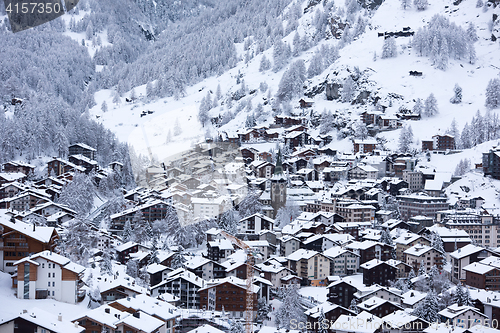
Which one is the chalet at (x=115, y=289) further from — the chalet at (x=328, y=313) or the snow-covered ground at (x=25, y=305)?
the chalet at (x=328, y=313)

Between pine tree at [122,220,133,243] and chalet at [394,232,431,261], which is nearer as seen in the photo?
chalet at [394,232,431,261]

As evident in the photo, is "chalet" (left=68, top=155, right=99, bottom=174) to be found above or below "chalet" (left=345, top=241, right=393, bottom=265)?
above

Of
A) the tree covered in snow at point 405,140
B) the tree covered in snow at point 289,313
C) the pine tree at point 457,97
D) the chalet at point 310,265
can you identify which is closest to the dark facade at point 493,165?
the tree covered in snow at point 405,140

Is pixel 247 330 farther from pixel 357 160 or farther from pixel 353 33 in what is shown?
pixel 353 33

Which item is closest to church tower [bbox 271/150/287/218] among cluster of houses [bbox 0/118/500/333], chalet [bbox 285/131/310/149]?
cluster of houses [bbox 0/118/500/333]

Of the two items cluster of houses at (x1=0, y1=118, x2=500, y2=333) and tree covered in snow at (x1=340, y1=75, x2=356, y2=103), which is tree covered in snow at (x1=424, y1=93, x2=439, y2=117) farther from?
tree covered in snow at (x1=340, y1=75, x2=356, y2=103)

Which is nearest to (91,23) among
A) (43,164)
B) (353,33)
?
(353,33)
